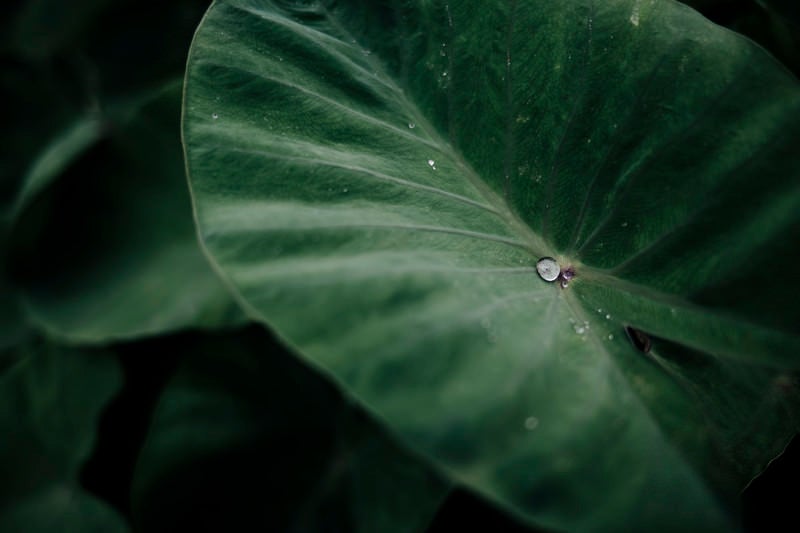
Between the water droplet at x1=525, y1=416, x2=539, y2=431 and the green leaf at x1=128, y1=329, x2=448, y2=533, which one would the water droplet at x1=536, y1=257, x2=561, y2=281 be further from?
the green leaf at x1=128, y1=329, x2=448, y2=533

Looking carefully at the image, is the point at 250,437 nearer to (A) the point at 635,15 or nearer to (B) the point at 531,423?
(B) the point at 531,423

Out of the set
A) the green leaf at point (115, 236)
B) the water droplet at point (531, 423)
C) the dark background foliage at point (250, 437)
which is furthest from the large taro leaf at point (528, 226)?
the green leaf at point (115, 236)

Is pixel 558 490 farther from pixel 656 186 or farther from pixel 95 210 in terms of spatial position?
pixel 95 210

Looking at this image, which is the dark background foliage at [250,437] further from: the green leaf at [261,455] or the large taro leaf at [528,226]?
the large taro leaf at [528,226]

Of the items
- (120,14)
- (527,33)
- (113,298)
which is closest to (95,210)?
(113,298)

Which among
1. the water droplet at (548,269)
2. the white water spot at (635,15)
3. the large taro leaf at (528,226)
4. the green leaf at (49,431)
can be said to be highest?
the white water spot at (635,15)
